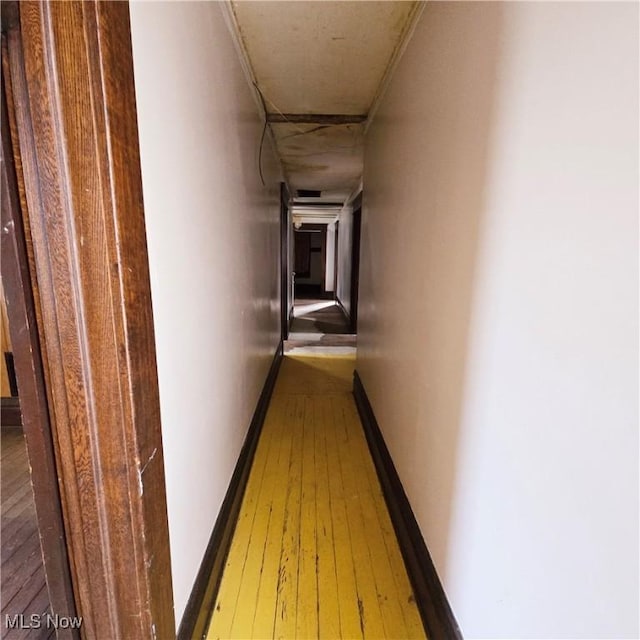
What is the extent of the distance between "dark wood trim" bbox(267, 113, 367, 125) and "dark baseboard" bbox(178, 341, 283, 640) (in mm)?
2375

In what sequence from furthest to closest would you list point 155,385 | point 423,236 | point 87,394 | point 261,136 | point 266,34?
point 261,136
point 266,34
point 423,236
point 155,385
point 87,394

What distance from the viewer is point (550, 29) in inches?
26.5

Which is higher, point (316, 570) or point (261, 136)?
point (261, 136)

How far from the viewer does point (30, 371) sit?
A: 0.71m

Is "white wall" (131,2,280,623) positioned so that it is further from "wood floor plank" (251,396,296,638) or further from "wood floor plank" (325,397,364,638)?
"wood floor plank" (325,397,364,638)

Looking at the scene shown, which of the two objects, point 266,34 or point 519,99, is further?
point 266,34

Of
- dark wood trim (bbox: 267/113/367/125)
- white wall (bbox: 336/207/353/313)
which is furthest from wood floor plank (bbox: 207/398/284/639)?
white wall (bbox: 336/207/353/313)

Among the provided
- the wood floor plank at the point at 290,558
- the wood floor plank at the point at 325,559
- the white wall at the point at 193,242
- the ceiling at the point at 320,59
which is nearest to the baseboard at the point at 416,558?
the wood floor plank at the point at 325,559

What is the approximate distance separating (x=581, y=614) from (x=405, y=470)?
41.2 inches

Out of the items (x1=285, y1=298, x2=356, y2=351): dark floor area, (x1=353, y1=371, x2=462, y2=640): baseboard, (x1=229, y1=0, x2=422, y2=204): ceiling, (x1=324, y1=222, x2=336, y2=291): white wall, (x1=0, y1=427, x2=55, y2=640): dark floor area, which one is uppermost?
(x1=229, y1=0, x2=422, y2=204): ceiling

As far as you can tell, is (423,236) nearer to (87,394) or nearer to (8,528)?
(87,394)

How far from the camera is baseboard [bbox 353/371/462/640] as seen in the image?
Answer: 1143mm

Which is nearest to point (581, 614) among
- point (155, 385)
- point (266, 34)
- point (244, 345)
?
point (155, 385)

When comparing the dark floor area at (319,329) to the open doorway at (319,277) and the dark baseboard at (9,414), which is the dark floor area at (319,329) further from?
the dark baseboard at (9,414)
